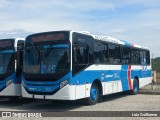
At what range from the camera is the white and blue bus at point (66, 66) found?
13.8 meters

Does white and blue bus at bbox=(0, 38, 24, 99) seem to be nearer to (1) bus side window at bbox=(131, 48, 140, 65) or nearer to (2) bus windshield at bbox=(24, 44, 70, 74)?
(2) bus windshield at bbox=(24, 44, 70, 74)

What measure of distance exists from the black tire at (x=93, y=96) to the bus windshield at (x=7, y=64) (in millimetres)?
3535

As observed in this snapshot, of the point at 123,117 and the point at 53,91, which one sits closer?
the point at 123,117

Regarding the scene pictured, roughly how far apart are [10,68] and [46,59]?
226 cm

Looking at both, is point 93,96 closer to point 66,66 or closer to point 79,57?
point 79,57

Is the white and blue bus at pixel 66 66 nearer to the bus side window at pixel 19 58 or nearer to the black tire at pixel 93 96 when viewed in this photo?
the black tire at pixel 93 96

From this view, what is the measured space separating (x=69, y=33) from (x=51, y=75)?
177 centimetres

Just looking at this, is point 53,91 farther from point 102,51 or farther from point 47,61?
point 102,51

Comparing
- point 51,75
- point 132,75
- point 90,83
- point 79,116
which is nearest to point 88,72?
point 90,83

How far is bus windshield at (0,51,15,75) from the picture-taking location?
51.2 feet

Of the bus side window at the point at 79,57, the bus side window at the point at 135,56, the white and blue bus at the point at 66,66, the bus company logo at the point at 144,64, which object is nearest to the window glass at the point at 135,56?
the bus side window at the point at 135,56

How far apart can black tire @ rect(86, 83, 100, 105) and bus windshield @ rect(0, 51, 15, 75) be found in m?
3.54

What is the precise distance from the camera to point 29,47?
14.9 m

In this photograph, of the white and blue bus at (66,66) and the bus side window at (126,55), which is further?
the bus side window at (126,55)
